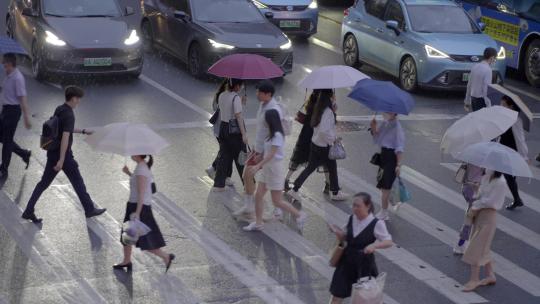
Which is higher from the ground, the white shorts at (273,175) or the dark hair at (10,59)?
the dark hair at (10,59)

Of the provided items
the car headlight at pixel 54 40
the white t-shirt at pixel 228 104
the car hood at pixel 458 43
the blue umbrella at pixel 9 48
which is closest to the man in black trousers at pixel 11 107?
the blue umbrella at pixel 9 48

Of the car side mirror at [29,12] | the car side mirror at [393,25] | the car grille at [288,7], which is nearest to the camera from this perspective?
the car side mirror at [29,12]

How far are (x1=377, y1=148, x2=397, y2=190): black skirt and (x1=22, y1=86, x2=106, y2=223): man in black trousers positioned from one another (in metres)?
3.29

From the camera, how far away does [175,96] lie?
738 inches

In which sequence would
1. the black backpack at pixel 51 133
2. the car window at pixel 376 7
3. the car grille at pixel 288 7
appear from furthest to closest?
the car grille at pixel 288 7, the car window at pixel 376 7, the black backpack at pixel 51 133

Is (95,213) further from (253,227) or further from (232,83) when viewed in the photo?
(232,83)

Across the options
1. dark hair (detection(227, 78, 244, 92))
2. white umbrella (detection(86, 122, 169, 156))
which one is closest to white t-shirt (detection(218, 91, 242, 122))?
dark hair (detection(227, 78, 244, 92))

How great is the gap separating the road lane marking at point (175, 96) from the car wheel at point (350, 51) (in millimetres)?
4431

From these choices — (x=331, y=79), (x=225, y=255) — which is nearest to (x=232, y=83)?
(x=331, y=79)

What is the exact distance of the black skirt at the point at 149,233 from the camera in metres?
10.5

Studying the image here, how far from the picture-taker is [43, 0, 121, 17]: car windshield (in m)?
19.7

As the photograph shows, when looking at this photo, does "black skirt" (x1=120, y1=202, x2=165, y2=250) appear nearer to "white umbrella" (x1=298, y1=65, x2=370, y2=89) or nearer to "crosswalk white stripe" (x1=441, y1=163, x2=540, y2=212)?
"white umbrella" (x1=298, y1=65, x2=370, y2=89)

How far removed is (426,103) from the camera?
64.4 feet

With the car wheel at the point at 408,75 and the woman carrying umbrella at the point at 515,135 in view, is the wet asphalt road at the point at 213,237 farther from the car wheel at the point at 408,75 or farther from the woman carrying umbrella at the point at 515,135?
the car wheel at the point at 408,75
